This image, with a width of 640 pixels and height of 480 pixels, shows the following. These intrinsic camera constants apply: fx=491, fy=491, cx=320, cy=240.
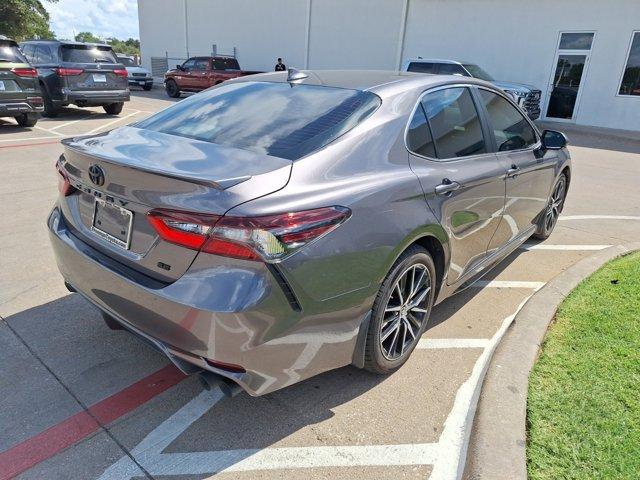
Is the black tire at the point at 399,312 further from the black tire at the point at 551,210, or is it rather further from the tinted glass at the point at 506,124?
the black tire at the point at 551,210

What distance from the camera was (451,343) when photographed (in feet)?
11.3

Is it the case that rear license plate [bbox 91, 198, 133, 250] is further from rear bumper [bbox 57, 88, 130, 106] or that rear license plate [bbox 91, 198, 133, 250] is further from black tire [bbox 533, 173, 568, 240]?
rear bumper [bbox 57, 88, 130, 106]

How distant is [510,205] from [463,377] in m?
1.58

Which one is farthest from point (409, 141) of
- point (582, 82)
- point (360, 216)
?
point (582, 82)

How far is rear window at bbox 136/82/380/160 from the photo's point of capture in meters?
2.59

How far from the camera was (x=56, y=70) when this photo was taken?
12242 mm

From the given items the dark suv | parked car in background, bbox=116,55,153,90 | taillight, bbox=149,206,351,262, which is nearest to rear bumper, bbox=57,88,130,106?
the dark suv

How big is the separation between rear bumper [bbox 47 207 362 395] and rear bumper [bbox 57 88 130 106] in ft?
38.1

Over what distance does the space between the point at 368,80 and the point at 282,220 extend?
1.55 metres

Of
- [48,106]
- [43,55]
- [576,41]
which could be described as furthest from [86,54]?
[576,41]

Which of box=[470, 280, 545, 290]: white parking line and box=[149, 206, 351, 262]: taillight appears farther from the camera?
box=[470, 280, 545, 290]: white parking line

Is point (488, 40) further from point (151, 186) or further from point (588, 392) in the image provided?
point (151, 186)

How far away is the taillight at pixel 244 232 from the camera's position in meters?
2.04

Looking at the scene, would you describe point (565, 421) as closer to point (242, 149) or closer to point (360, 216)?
point (360, 216)
